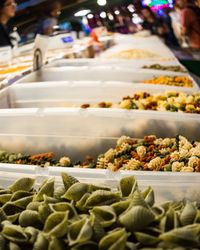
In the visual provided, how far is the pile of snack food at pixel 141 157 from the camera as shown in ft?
7.23

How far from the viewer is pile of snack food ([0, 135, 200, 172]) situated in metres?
2.20

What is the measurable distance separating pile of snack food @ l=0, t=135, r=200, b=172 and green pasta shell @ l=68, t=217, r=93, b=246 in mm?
815

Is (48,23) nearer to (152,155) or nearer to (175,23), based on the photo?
(175,23)

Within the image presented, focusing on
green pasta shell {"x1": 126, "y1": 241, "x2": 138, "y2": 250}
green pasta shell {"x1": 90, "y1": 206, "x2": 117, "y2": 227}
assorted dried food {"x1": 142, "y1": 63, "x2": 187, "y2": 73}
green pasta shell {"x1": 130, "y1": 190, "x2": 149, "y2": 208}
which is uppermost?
assorted dried food {"x1": 142, "y1": 63, "x2": 187, "y2": 73}

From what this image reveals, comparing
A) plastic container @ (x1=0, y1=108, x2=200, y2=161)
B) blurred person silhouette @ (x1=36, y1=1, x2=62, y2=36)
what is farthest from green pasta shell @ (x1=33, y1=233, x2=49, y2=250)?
blurred person silhouette @ (x1=36, y1=1, x2=62, y2=36)

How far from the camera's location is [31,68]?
4.35 m

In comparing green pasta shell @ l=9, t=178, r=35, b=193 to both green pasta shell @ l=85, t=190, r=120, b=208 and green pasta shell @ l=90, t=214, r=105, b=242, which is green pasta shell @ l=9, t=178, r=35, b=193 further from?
green pasta shell @ l=90, t=214, r=105, b=242

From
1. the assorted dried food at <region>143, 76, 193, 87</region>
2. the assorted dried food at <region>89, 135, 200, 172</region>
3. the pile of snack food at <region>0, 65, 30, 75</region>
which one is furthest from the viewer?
the pile of snack food at <region>0, 65, 30, 75</region>

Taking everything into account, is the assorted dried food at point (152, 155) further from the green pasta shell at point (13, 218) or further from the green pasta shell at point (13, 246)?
the green pasta shell at point (13, 246)

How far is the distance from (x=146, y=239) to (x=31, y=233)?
331mm

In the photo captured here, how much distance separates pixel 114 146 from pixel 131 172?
0.78m

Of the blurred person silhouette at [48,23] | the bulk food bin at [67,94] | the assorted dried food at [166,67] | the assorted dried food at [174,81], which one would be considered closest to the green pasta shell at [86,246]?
the bulk food bin at [67,94]

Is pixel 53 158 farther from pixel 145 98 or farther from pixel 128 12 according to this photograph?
pixel 128 12

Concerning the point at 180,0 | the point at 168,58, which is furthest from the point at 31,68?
the point at 180,0
